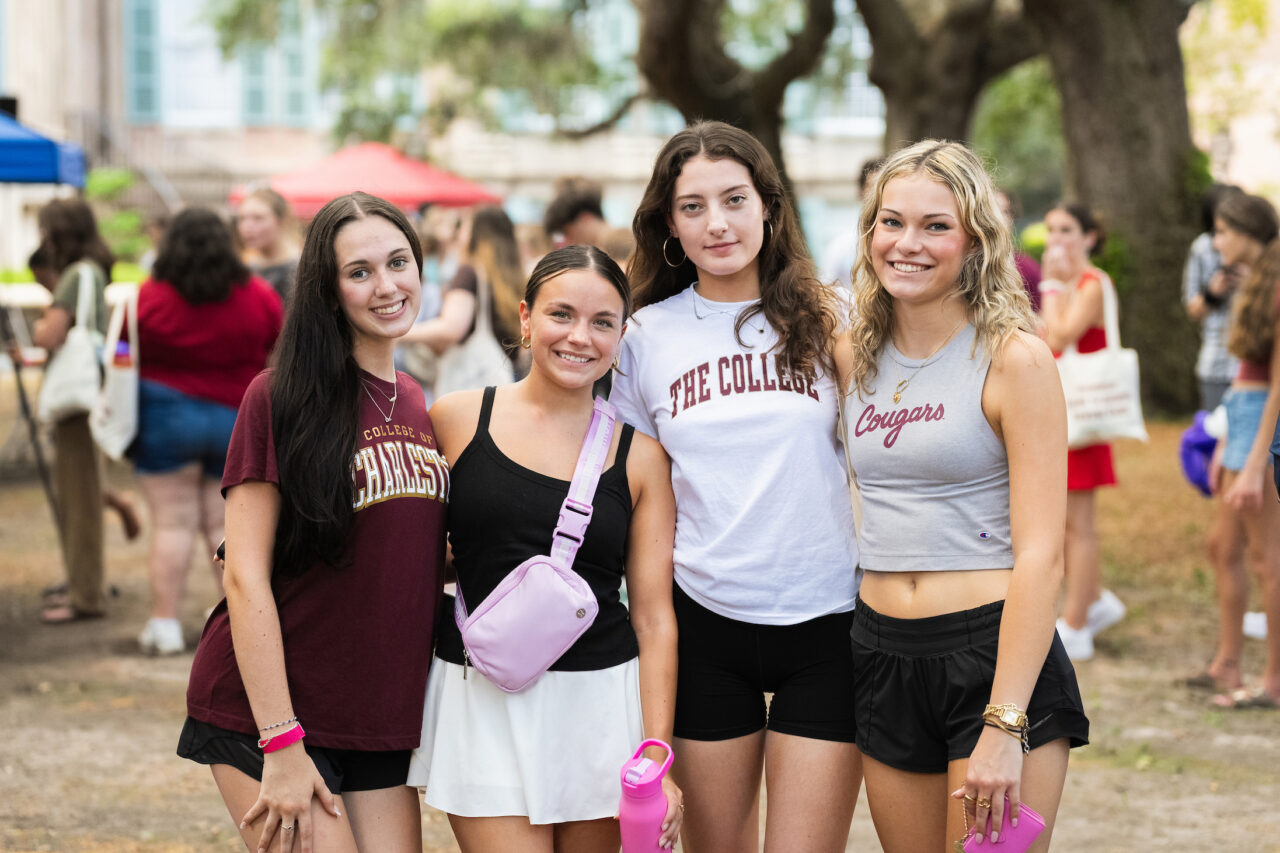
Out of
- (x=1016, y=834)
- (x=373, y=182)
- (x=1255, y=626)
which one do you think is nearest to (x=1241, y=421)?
(x=1255, y=626)

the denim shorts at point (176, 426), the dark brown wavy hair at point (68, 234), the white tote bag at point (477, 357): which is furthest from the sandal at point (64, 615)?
the white tote bag at point (477, 357)

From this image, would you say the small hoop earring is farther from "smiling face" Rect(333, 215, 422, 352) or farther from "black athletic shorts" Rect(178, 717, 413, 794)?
"black athletic shorts" Rect(178, 717, 413, 794)

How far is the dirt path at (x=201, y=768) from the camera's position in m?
4.58

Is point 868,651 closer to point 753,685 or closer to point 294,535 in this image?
point 753,685

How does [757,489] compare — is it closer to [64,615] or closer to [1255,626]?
[1255,626]

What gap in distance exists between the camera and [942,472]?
2.64m

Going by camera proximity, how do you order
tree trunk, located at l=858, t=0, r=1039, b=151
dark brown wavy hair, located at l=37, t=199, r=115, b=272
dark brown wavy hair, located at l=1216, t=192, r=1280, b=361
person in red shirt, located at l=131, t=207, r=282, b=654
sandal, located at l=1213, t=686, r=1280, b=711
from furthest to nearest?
tree trunk, located at l=858, t=0, r=1039, b=151
dark brown wavy hair, located at l=37, t=199, r=115, b=272
person in red shirt, located at l=131, t=207, r=282, b=654
sandal, located at l=1213, t=686, r=1280, b=711
dark brown wavy hair, located at l=1216, t=192, r=1280, b=361

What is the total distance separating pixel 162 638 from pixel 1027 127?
28.2 meters

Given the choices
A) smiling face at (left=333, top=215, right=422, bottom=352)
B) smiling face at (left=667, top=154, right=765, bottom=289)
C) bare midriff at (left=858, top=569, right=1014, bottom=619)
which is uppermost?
smiling face at (left=667, top=154, right=765, bottom=289)

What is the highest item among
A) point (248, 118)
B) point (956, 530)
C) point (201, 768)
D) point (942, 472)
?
point (248, 118)

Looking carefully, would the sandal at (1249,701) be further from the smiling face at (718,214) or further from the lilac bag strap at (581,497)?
the lilac bag strap at (581,497)

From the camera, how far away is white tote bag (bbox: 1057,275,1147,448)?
6219 mm

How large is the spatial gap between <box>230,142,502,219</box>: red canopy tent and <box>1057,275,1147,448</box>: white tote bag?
7293mm

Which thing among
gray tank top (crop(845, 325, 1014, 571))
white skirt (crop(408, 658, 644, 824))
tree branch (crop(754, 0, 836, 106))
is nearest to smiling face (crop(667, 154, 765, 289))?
gray tank top (crop(845, 325, 1014, 571))
